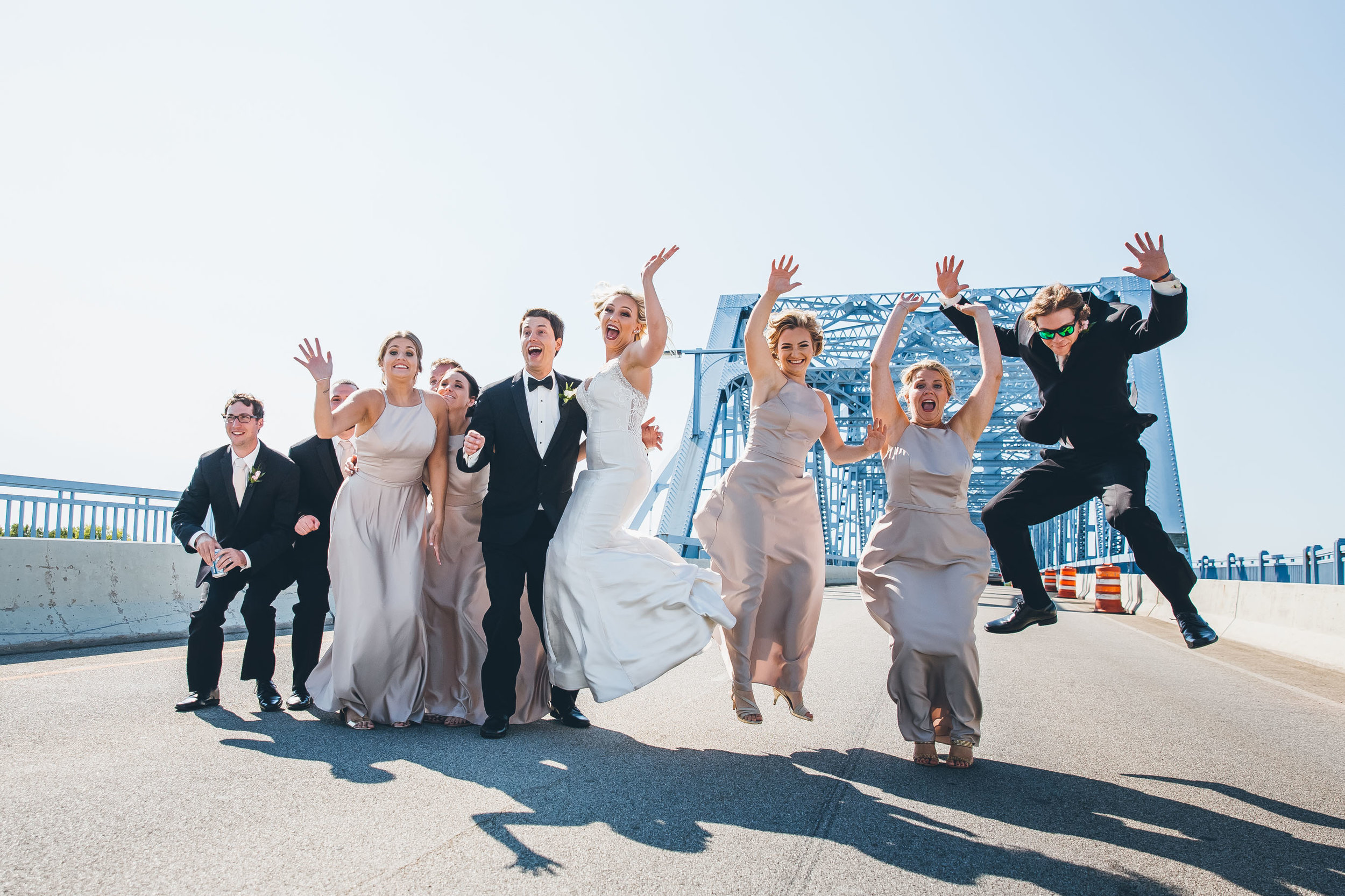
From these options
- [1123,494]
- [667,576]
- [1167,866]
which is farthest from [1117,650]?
[1167,866]

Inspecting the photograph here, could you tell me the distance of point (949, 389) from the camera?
5.08 m

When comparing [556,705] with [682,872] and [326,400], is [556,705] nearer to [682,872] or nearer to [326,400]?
[326,400]

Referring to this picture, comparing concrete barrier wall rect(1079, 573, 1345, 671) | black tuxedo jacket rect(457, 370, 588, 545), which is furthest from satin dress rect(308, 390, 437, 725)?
concrete barrier wall rect(1079, 573, 1345, 671)

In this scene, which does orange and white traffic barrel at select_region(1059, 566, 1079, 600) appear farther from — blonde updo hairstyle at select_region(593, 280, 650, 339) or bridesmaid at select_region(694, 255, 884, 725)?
blonde updo hairstyle at select_region(593, 280, 650, 339)

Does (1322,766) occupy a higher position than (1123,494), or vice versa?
(1123,494)

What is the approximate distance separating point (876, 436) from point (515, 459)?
1.92 m

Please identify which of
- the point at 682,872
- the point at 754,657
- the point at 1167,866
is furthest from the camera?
the point at 754,657

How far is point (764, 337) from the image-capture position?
5086 mm

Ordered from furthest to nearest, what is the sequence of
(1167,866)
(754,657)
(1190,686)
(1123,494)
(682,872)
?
(1190,686), (754,657), (1123,494), (1167,866), (682,872)

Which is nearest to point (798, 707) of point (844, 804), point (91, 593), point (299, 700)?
point (844, 804)

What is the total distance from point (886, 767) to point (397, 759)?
2111 millimetres

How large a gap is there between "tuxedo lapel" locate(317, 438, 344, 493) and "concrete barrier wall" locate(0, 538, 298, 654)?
2.96 metres

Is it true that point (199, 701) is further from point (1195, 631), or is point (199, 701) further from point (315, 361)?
point (1195, 631)

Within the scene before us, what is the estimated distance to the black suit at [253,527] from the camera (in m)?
5.41
